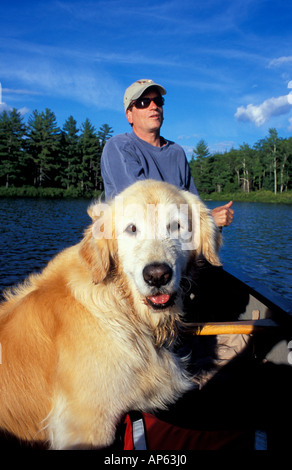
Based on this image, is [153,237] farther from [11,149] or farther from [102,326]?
[11,149]

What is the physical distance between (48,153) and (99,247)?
73.4 metres

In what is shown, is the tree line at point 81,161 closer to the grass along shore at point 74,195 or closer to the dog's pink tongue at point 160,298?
the grass along shore at point 74,195

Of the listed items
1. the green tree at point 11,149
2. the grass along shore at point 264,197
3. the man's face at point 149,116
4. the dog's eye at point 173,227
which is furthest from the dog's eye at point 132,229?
the grass along shore at point 264,197

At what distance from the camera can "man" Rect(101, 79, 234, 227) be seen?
411 centimetres

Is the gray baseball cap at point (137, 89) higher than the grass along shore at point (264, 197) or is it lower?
lower

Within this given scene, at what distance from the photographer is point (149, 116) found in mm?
4430

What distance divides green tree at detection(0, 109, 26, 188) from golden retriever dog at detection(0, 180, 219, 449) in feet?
215

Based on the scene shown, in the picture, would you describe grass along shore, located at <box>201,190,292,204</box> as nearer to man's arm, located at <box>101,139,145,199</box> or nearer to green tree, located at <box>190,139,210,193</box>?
green tree, located at <box>190,139,210,193</box>

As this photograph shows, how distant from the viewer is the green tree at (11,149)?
6288 cm

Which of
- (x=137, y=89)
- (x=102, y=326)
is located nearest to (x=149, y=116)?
(x=137, y=89)

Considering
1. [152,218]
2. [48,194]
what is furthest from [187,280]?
[48,194]

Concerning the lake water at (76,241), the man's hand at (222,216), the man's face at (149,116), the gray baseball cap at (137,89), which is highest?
the gray baseball cap at (137,89)

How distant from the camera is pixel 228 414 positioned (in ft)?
11.4

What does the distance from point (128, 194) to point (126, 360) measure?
142 centimetres
